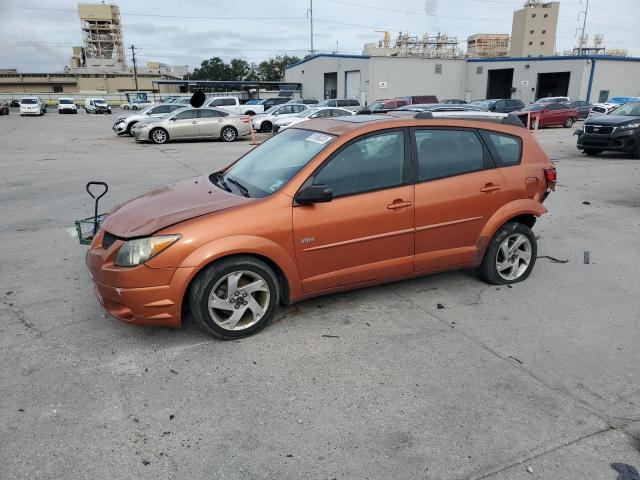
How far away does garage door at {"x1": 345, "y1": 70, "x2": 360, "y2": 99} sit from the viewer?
4741cm

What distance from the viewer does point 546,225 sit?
293 inches

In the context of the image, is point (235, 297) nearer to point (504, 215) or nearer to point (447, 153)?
point (447, 153)

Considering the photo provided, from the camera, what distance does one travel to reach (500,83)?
53.0m

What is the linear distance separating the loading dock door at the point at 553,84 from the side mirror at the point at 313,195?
51271mm

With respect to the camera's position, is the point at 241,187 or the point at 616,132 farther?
the point at 616,132

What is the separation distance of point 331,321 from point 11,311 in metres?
2.86

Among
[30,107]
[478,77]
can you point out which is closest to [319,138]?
[30,107]

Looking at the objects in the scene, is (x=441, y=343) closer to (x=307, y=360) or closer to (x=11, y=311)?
(x=307, y=360)

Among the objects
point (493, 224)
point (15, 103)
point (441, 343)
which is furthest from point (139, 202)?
point (15, 103)

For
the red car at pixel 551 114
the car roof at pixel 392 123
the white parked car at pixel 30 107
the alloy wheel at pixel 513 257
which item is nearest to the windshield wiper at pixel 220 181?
the car roof at pixel 392 123

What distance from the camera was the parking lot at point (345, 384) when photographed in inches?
105

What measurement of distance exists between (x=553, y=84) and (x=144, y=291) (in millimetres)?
56436

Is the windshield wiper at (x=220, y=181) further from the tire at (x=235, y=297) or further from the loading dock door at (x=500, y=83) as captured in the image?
the loading dock door at (x=500, y=83)

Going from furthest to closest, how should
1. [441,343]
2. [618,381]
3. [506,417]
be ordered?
[441,343] → [618,381] → [506,417]
